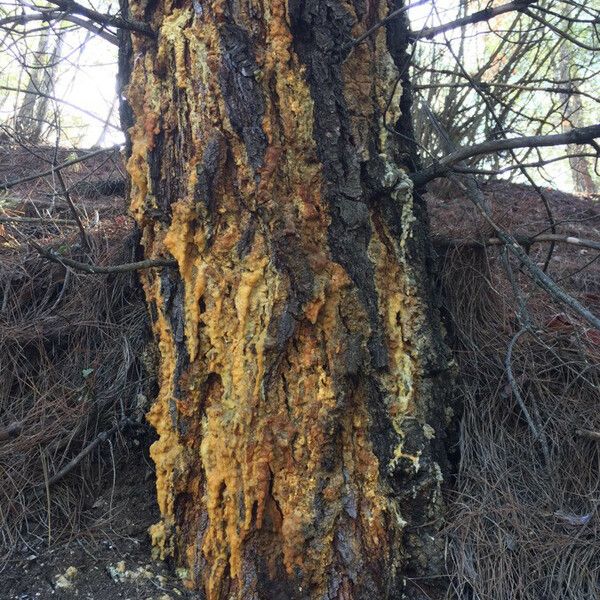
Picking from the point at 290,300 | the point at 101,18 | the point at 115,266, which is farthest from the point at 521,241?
the point at 101,18

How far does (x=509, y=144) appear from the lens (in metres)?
1.85

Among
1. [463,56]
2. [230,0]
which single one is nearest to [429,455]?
[230,0]

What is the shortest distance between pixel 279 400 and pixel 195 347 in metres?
0.35

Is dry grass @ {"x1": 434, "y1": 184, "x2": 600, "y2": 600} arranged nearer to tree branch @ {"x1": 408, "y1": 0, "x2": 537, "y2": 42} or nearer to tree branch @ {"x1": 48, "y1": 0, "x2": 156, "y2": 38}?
tree branch @ {"x1": 408, "y1": 0, "x2": 537, "y2": 42}

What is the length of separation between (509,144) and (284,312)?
3.04 ft

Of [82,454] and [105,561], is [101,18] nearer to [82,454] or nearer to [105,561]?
[82,454]

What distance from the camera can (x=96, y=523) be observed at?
205 cm

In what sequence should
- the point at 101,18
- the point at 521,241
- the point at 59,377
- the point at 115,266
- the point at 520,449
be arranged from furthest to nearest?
the point at 59,377 < the point at 521,241 < the point at 520,449 < the point at 115,266 < the point at 101,18

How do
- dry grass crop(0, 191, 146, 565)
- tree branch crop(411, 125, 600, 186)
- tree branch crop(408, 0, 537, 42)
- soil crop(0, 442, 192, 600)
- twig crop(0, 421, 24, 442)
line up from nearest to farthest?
tree branch crop(411, 125, 600, 186), soil crop(0, 442, 192, 600), tree branch crop(408, 0, 537, 42), dry grass crop(0, 191, 146, 565), twig crop(0, 421, 24, 442)

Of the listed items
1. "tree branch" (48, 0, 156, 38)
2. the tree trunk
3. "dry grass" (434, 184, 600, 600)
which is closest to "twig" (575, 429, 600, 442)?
"dry grass" (434, 184, 600, 600)

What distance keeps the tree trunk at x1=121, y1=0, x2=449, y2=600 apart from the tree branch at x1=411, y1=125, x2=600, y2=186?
11cm

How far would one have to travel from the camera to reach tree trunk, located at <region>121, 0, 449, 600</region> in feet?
5.80

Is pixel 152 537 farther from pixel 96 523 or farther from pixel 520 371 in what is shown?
pixel 520 371

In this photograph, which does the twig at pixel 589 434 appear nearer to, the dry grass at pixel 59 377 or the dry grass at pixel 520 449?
the dry grass at pixel 520 449
